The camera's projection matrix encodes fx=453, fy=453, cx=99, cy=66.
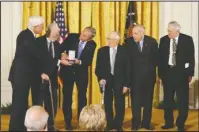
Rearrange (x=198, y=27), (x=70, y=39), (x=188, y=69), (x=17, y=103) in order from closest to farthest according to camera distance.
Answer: (x=17, y=103) → (x=188, y=69) → (x=70, y=39) → (x=198, y=27)

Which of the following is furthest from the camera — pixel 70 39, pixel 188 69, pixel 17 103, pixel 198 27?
pixel 198 27

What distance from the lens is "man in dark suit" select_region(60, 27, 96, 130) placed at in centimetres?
748

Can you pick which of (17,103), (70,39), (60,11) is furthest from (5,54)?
(17,103)

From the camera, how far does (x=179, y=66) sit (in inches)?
283

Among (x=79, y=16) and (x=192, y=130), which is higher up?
(x=79, y=16)

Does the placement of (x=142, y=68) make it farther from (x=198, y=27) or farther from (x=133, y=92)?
(x=198, y=27)

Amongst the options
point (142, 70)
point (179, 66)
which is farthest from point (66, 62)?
point (179, 66)

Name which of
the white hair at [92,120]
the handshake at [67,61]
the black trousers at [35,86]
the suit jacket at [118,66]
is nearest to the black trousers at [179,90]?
the suit jacket at [118,66]

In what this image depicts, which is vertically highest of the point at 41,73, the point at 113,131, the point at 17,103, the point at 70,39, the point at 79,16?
the point at 79,16

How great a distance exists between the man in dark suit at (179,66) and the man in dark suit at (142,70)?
0.79 feet

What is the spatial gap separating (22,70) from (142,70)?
6.35 ft

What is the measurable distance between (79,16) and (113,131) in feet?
10.3

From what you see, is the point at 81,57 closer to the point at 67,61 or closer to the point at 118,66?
the point at 67,61

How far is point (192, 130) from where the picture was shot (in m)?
7.18
